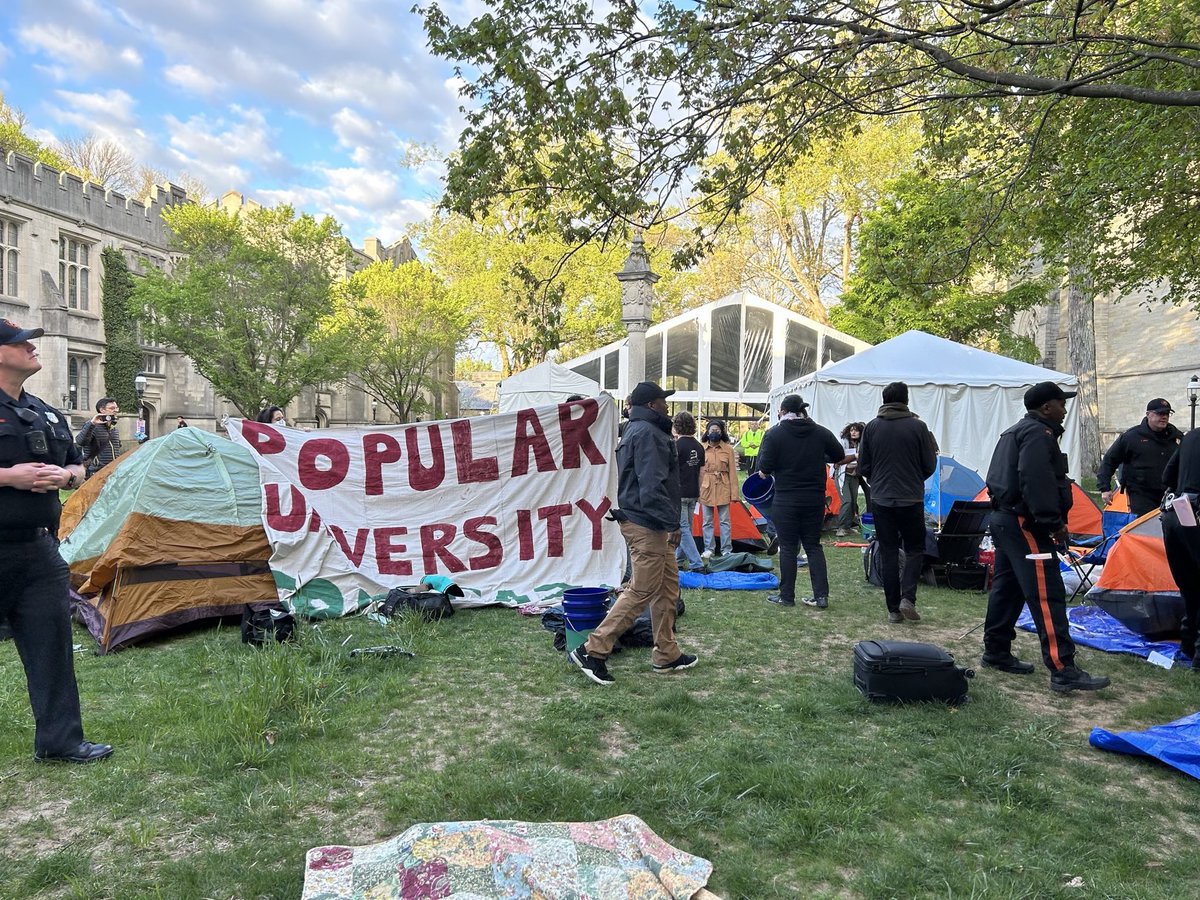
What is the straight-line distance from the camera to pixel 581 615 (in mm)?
5746

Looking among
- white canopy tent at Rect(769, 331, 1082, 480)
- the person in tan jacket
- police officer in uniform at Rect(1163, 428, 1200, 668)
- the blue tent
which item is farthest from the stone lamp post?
police officer in uniform at Rect(1163, 428, 1200, 668)

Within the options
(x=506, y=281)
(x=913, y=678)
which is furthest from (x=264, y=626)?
(x=506, y=281)

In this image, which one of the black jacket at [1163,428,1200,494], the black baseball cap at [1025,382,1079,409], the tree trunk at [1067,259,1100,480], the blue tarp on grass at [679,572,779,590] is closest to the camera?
the black baseball cap at [1025,382,1079,409]

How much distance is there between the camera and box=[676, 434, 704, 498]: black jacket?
9109mm

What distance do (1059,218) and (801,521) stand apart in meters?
8.70

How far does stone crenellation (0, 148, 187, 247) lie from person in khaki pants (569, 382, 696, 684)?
115 feet

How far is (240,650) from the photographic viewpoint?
19.1 feet

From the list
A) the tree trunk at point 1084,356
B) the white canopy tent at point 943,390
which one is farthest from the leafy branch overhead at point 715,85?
the tree trunk at point 1084,356

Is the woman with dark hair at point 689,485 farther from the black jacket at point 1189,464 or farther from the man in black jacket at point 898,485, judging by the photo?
the black jacket at point 1189,464

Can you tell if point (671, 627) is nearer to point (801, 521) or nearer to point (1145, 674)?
point (801, 521)

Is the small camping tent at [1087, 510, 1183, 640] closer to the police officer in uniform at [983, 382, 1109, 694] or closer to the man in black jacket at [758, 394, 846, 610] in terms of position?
the police officer in uniform at [983, 382, 1109, 694]

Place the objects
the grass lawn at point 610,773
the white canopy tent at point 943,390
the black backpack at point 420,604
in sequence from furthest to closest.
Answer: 1. the white canopy tent at point 943,390
2. the black backpack at point 420,604
3. the grass lawn at point 610,773

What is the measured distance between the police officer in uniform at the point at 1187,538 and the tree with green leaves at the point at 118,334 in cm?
3864

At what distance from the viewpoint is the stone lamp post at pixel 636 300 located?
57.7 feet
